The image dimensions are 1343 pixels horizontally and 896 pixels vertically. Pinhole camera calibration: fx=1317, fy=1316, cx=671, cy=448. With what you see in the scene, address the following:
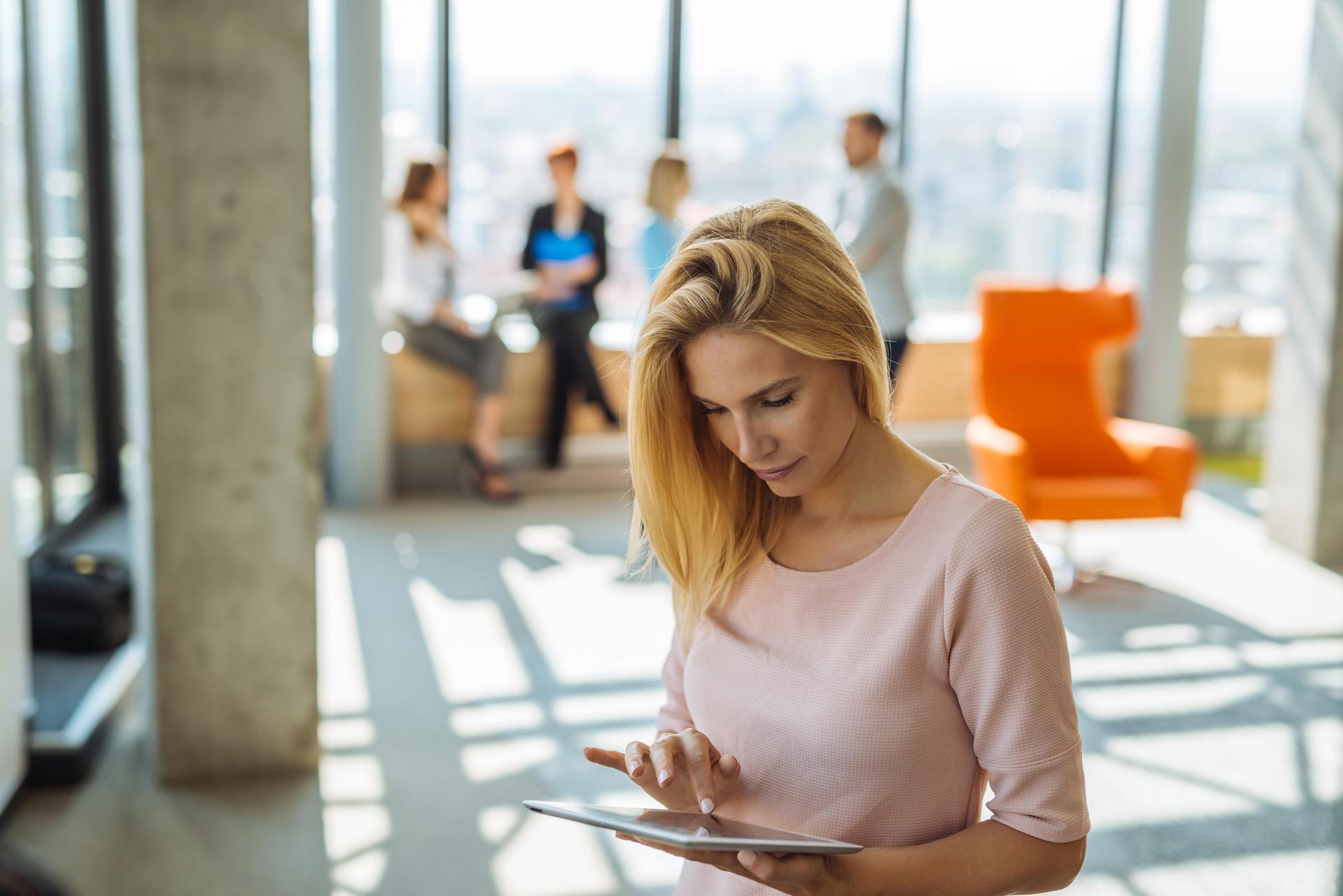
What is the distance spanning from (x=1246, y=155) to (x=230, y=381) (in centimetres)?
817

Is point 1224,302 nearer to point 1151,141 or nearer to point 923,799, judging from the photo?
point 1151,141

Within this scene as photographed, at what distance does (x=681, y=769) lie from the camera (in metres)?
1.53

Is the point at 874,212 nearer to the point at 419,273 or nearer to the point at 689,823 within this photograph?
the point at 419,273

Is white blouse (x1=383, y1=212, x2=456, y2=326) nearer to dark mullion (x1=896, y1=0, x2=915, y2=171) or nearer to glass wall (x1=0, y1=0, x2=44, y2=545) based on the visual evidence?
glass wall (x1=0, y1=0, x2=44, y2=545)

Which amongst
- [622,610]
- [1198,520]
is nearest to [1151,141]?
[1198,520]

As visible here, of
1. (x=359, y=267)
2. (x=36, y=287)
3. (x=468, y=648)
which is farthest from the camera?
(x=359, y=267)

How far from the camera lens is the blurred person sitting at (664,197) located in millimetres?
7184

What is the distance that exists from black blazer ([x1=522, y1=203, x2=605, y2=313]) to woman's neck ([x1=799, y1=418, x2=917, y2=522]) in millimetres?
5918

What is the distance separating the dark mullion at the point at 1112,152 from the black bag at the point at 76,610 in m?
Result: 6.70

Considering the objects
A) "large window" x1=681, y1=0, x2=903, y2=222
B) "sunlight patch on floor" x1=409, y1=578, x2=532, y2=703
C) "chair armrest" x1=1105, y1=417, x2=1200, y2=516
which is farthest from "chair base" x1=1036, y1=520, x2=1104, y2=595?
"large window" x1=681, y1=0, x2=903, y2=222

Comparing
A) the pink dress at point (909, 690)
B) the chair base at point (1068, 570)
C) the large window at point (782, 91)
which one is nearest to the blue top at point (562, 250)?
the large window at point (782, 91)

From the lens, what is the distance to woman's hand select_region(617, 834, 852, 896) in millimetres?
1272

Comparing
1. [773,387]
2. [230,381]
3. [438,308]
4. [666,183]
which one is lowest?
[438,308]

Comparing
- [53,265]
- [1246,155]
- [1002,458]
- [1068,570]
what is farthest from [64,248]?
[1246,155]
